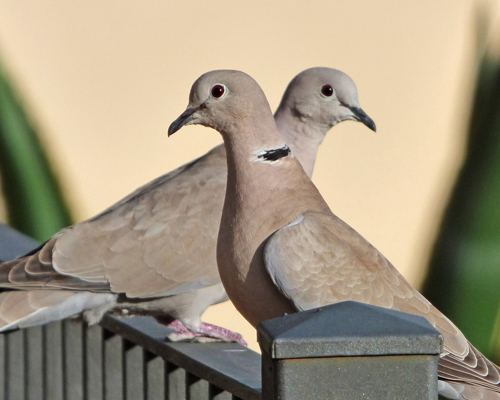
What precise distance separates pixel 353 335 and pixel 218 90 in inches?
58.3

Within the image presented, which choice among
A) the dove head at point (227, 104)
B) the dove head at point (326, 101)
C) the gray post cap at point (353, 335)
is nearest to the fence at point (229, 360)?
the gray post cap at point (353, 335)

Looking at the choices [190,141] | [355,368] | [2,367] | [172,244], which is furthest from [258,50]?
[355,368]

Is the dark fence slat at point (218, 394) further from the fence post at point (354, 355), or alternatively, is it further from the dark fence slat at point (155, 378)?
the fence post at point (354, 355)

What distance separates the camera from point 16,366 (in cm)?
315

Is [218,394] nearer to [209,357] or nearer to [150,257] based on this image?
[209,357]

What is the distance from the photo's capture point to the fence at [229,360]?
131 cm

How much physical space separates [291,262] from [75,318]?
1032mm

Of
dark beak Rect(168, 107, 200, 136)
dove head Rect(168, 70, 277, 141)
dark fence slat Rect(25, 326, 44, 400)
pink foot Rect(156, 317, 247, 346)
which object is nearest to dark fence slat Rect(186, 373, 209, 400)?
pink foot Rect(156, 317, 247, 346)

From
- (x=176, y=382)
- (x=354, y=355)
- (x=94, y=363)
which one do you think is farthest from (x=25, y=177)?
(x=354, y=355)

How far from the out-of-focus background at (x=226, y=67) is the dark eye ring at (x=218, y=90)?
129 inches

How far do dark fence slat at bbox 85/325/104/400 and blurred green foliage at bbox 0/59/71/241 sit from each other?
107 inches

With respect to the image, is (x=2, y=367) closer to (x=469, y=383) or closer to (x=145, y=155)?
(x=469, y=383)

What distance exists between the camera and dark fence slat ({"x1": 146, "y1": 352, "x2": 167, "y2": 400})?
229 centimetres

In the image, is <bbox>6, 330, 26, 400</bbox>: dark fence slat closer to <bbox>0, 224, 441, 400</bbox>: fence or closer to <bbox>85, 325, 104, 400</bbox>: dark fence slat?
<bbox>0, 224, 441, 400</bbox>: fence
